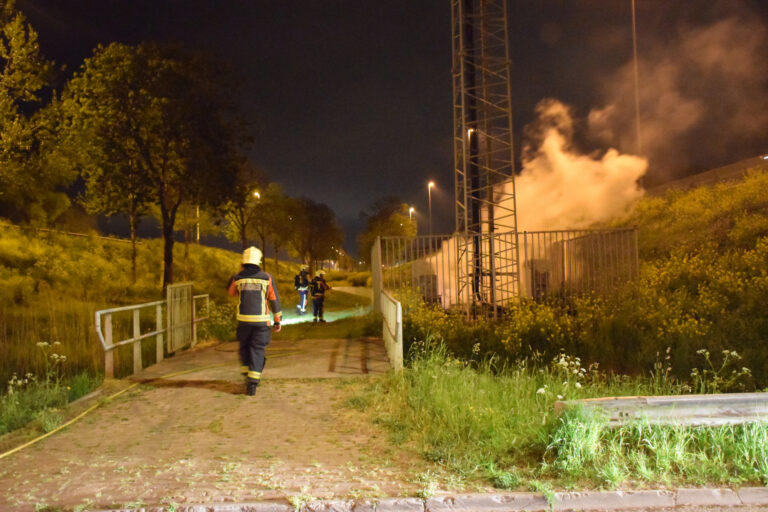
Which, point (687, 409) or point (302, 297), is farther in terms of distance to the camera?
point (302, 297)

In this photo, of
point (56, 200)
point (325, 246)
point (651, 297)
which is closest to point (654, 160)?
point (651, 297)

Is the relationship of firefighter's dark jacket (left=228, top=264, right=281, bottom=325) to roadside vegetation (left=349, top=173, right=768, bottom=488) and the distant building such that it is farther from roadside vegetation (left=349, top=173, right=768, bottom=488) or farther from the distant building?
the distant building

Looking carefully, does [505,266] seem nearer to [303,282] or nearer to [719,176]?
[303,282]

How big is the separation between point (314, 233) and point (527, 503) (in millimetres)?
55971

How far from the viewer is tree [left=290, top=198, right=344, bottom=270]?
57625 millimetres

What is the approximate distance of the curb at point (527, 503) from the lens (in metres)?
4.06

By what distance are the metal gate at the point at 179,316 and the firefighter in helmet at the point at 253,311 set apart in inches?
132

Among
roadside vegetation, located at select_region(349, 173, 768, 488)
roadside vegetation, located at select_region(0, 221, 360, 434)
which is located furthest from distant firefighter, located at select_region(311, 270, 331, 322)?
roadside vegetation, located at select_region(349, 173, 768, 488)

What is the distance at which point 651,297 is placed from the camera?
12.6m

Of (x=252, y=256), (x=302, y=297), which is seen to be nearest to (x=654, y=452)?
(x=252, y=256)

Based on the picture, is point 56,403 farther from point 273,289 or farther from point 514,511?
point 514,511

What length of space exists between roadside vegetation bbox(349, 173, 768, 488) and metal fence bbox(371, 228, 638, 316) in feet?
2.49

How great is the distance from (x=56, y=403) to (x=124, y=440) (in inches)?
75.5

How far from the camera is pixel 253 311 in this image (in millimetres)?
7312
